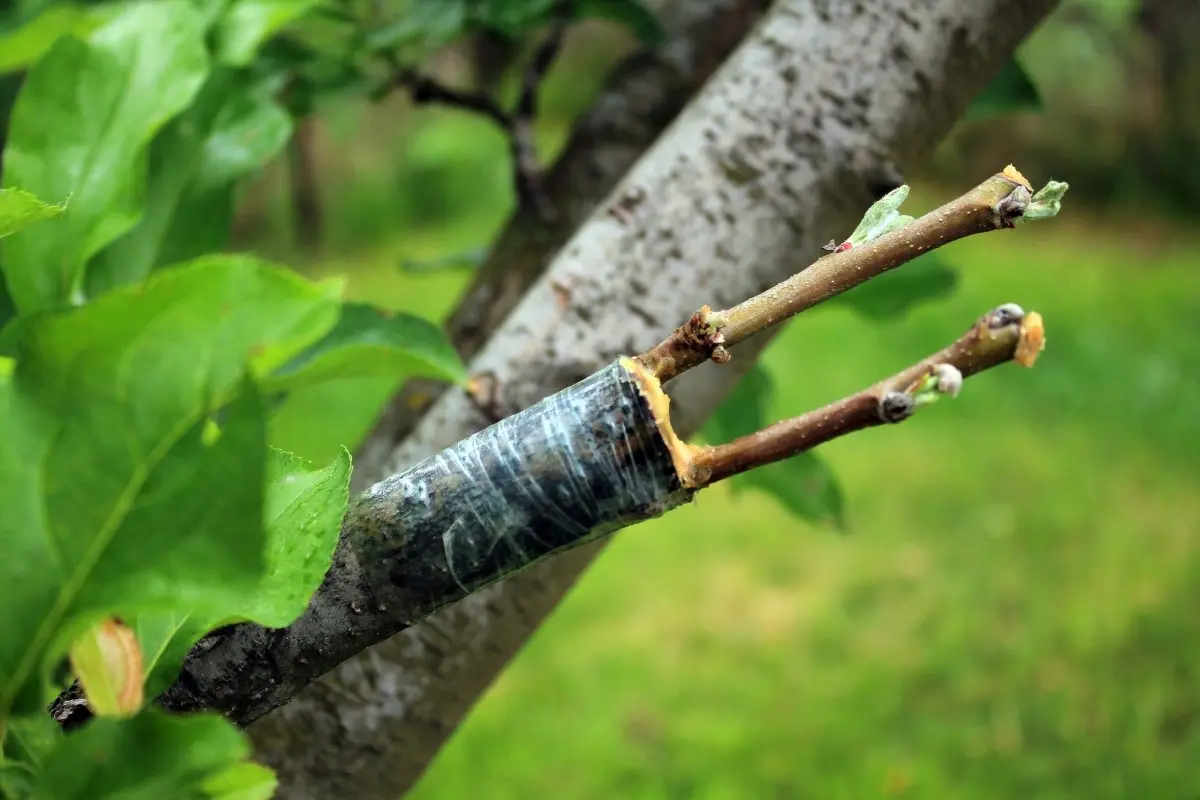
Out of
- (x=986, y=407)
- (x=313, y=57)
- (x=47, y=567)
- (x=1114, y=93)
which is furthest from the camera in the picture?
(x=1114, y=93)

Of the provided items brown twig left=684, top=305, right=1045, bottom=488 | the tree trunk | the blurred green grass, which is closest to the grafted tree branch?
brown twig left=684, top=305, right=1045, bottom=488

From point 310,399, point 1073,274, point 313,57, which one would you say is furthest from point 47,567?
point 1073,274

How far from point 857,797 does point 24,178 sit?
1541 millimetres

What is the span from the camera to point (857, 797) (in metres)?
1.61

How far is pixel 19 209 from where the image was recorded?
0.31 m

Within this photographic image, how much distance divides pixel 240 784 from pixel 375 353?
173 millimetres

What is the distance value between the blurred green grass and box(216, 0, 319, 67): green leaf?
4.06 feet

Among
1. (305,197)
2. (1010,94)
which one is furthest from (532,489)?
(305,197)

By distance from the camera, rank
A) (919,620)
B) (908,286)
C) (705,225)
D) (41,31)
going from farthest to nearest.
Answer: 1. (919,620)
2. (908,286)
3. (41,31)
4. (705,225)

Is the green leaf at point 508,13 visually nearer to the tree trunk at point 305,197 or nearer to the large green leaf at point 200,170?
the large green leaf at point 200,170

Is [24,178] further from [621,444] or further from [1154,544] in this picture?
[1154,544]

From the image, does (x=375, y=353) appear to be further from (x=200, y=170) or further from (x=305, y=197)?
(x=305, y=197)

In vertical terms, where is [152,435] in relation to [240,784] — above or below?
above

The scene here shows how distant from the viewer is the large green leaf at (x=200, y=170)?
0.60 meters
